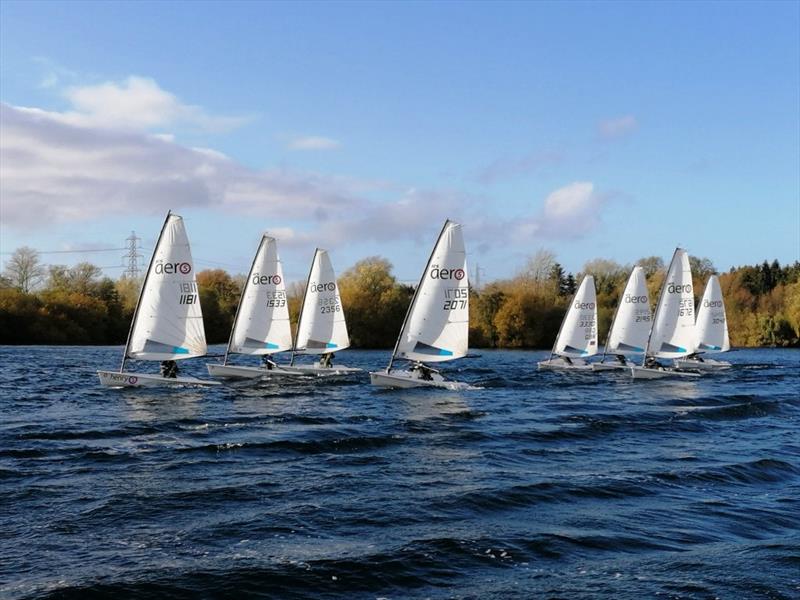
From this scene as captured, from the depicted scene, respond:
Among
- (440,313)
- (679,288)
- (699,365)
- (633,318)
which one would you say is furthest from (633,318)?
(440,313)

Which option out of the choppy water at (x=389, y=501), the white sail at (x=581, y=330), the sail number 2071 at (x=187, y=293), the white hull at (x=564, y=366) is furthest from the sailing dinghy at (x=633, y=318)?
the sail number 2071 at (x=187, y=293)

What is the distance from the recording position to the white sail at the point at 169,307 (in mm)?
35438

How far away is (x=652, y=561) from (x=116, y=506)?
9.38 meters

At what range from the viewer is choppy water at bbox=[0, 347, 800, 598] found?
11102mm

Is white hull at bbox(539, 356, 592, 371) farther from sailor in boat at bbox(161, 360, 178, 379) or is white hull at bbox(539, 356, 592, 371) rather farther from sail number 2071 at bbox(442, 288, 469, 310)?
sailor in boat at bbox(161, 360, 178, 379)

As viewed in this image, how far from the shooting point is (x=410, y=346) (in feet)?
122

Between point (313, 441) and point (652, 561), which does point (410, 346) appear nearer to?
point (313, 441)

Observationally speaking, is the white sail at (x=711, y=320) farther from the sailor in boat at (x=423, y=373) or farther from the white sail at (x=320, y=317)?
the sailor in boat at (x=423, y=373)

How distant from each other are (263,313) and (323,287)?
488 cm

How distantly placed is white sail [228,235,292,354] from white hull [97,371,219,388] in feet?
25.3

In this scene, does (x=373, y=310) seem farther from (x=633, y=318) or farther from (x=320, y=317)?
(x=320, y=317)

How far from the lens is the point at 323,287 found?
47438 millimetres

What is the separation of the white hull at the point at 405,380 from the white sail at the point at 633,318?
Result: 22.8m

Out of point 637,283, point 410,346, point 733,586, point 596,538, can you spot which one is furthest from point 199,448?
point 637,283
